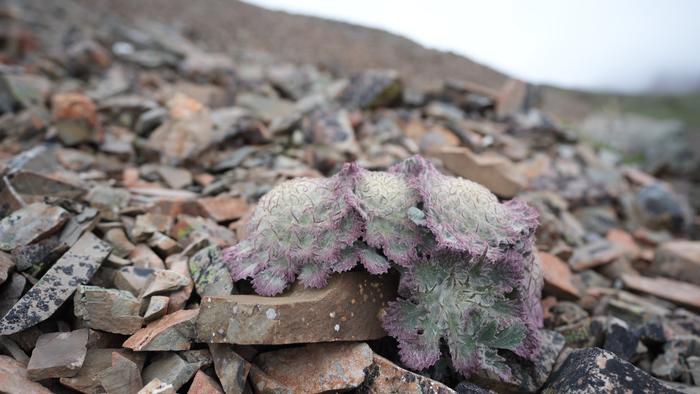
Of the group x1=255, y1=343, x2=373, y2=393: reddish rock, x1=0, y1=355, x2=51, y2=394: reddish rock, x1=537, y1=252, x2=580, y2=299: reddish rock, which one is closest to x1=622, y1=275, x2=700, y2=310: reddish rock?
x1=537, y1=252, x2=580, y2=299: reddish rock

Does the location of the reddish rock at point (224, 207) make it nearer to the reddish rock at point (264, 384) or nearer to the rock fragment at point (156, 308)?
the rock fragment at point (156, 308)

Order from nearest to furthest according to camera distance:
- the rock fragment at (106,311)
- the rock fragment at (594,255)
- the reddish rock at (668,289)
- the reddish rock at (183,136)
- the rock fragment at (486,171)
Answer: the rock fragment at (106,311)
the reddish rock at (668,289)
the rock fragment at (594,255)
the rock fragment at (486,171)
the reddish rock at (183,136)

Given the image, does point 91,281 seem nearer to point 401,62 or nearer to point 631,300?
point 631,300

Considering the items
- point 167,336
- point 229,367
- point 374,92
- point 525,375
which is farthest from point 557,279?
point 374,92

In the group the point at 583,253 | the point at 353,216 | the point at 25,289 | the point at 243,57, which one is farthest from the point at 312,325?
the point at 243,57

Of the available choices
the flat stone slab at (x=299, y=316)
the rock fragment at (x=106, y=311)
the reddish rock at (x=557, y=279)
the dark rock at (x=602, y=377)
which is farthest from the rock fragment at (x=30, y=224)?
the reddish rock at (x=557, y=279)

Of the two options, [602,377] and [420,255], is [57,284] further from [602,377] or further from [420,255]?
[602,377]

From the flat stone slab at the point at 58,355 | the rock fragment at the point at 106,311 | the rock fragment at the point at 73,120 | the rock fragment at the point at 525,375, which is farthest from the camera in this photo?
the rock fragment at the point at 73,120
